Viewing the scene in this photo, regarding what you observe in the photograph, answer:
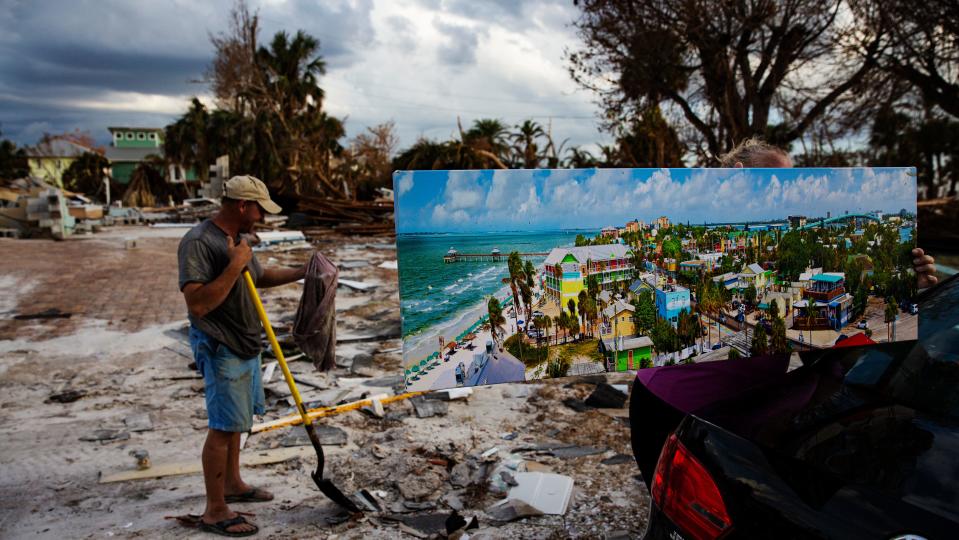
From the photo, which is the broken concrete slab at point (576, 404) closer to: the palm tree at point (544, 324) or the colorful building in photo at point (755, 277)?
the colorful building in photo at point (755, 277)

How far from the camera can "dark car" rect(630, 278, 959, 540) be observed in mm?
1731

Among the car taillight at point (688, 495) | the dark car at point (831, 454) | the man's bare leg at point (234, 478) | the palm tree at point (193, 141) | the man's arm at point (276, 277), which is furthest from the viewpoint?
the palm tree at point (193, 141)

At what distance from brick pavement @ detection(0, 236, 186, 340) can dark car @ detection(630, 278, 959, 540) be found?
8.68m

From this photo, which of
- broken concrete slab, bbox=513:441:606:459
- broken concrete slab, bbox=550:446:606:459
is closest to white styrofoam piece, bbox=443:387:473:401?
→ broken concrete slab, bbox=513:441:606:459

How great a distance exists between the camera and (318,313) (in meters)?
3.89

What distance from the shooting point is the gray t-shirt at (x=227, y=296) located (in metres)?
3.49

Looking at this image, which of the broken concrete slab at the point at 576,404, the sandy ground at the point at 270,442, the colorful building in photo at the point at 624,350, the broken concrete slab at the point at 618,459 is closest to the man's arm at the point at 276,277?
the sandy ground at the point at 270,442

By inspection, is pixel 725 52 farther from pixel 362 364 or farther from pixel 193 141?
pixel 193 141

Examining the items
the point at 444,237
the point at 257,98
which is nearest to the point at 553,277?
the point at 444,237

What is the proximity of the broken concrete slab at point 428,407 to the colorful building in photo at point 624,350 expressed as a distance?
2.92 metres

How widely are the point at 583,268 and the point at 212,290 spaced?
1988 mm

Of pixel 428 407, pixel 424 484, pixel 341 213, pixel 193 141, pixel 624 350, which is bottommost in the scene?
pixel 424 484

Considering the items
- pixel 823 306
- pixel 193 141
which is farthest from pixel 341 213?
pixel 193 141

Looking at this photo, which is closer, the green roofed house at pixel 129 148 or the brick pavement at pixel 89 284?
the brick pavement at pixel 89 284
